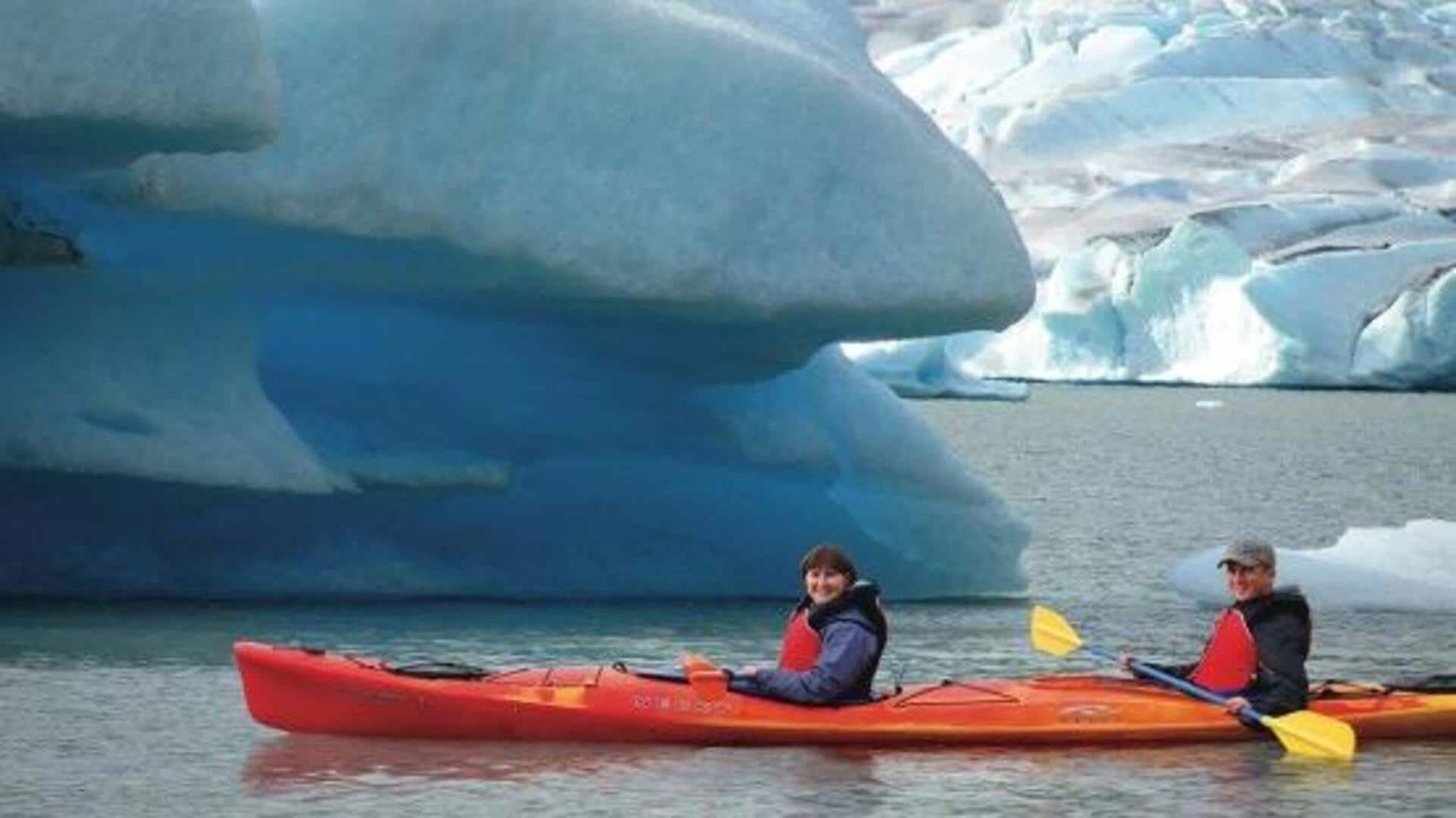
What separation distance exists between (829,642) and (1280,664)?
2080mm

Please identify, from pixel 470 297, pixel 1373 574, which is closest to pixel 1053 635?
pixel 470 297

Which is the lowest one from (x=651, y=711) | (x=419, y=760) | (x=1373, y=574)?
(x=419, y=760)

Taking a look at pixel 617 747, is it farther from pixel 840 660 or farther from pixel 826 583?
pixel 826 583

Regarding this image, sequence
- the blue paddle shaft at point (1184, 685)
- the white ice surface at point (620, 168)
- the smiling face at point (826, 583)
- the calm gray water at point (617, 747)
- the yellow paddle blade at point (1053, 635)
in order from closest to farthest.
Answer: the calm gray water at point (617, 747), the smiling face at point (826, 583), the blue paddle shaft at point (1184, 685), the yellow paddle blade at point (1053, 635), the white ice surface at point (620, 168)

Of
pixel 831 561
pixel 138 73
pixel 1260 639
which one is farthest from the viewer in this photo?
pixel 138 73

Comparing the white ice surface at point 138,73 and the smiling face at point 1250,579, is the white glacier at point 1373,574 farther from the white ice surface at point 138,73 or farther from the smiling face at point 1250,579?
the smiling face at point 1250,579

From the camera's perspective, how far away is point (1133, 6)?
139 m

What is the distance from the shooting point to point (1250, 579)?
1556 cm

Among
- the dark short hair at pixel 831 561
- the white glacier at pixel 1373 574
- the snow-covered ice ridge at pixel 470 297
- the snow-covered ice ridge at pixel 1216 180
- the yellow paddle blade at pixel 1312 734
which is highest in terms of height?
the snow-covered ice ridge at pixel 1216 180

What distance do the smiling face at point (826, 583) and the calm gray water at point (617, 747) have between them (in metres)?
0.78

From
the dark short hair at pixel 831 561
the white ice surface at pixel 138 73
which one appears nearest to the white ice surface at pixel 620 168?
the white ice surface at pixel 138 73

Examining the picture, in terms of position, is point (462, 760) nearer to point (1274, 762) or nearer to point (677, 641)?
point (1274, 762)

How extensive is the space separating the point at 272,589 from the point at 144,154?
4.01 m

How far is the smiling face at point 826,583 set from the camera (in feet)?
50.4
